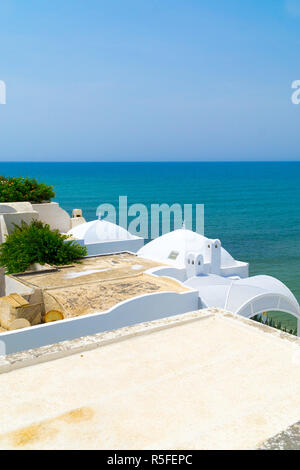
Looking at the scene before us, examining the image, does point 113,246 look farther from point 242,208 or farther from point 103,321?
point 242,208

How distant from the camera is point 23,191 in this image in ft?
93.3

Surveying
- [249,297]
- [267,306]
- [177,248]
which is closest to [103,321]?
[249,297]

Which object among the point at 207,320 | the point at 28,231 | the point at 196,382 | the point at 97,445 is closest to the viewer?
the point at 97,445

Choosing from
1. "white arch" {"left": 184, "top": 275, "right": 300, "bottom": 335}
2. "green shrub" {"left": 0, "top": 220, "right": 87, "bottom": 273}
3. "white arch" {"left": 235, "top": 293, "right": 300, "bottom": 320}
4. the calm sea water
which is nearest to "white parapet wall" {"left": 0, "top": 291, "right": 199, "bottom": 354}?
"white arch" {"left": 184, "top": 275, "right": 300, "bottom": 335}

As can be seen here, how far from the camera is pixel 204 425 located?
5.80m

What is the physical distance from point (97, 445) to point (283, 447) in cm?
204

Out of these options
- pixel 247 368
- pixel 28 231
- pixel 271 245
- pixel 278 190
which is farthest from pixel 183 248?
pixel 278 190

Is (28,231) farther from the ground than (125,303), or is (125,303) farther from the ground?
(28,231)

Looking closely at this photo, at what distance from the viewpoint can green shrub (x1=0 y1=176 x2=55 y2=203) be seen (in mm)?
27859

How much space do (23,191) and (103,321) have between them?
17.0m

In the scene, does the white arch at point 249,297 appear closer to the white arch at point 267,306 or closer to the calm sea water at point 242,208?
the white arch at point 267,306

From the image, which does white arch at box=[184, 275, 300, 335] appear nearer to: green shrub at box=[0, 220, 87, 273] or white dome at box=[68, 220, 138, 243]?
green shrub at box=[0, 220, 87, 273]

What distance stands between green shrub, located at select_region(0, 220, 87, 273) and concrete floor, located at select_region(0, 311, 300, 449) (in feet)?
39.7

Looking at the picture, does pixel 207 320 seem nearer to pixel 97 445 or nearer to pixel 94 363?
pixel 94 363
